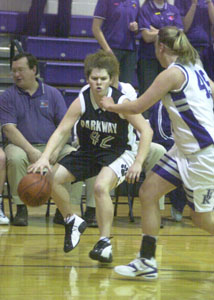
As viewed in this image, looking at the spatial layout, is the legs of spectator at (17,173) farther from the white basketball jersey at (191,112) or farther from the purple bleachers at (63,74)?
the purple bleachers at (63,74)

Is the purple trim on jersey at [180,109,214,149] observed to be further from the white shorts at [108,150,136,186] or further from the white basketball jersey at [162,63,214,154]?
the white shorts at [108,150,136,186]

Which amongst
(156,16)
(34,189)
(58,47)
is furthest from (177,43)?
(58,47)

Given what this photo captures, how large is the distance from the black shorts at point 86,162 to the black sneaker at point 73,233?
377 mm

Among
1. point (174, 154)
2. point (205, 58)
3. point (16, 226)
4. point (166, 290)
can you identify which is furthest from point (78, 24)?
point (166, 290)

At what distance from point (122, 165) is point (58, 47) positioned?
402 centimetres

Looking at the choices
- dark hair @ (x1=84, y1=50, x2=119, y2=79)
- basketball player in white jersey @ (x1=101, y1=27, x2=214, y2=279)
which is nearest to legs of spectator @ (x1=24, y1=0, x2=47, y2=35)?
dark hair @ (x1=84, y1=50, x2=119, y2=79)

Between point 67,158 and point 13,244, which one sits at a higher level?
point 67,158

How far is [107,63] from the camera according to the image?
15.5 feet

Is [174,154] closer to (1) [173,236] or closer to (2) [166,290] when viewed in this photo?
(2) [166,290]

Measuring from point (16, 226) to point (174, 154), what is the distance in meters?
2.22

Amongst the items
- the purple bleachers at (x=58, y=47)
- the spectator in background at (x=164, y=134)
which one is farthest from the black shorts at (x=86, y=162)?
the purple bleachers at (x=58, y=47)

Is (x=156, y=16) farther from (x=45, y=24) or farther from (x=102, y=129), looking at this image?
(x=102, y=129)

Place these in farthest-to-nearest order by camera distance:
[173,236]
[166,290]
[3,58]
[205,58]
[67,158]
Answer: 1. [3,58]
2. [205,58]
3. [173,236]
4. [67,158]
5. [166,290]

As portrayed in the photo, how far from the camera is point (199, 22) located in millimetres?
7547
